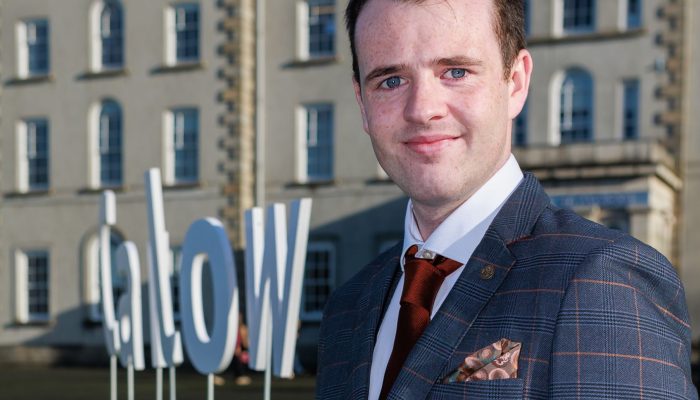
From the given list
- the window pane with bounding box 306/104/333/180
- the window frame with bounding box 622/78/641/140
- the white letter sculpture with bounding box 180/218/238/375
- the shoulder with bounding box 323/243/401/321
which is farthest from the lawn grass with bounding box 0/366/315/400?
the shoulder with bounding box 323/243/401/321

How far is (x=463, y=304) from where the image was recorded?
1.81 metres

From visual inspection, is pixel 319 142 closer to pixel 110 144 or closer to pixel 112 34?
pixel 110 144

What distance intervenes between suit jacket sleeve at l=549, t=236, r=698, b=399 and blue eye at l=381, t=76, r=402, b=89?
21.2 inches

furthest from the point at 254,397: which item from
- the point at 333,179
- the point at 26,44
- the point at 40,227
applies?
the point at 26,44

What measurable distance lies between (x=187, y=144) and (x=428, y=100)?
75.4 feet

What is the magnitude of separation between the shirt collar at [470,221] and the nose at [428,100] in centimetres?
22

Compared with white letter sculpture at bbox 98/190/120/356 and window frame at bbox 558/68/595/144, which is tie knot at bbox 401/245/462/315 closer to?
white letter sculpture at bbox 98/190/120/356

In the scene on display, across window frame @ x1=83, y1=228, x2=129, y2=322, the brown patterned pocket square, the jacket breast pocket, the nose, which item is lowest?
window frame @ x1=83, y1=228, x2=129, y2=322

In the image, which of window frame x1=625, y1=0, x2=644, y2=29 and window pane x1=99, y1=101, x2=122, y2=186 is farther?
window pane x1=99, y1=101, x2=122, y2=186

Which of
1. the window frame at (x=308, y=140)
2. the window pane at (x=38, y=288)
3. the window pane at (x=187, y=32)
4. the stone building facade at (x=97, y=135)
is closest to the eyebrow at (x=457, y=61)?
the window frame at (x=308, y=140)

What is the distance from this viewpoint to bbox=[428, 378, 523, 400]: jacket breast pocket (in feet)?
5.44

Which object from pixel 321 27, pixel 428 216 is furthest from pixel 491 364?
pixel 321 27

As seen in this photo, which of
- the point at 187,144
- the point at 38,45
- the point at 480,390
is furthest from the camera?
the point at 38,45

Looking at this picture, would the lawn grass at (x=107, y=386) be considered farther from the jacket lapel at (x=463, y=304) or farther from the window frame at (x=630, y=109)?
the jacket lapel at (x=463, y=304)
